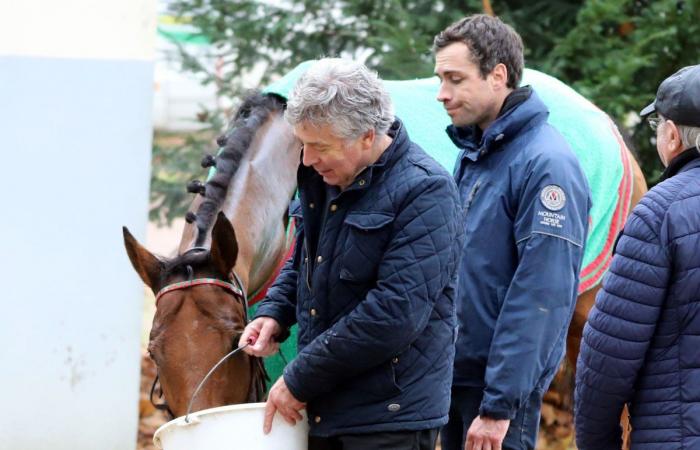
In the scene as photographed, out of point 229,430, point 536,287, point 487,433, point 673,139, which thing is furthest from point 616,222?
point 229,430

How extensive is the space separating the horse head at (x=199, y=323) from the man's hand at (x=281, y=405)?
478mm

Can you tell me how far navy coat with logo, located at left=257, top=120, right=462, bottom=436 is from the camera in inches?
115

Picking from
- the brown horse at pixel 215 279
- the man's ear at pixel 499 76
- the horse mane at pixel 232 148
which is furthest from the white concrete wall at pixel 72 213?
the man's ear at pixel 499 76

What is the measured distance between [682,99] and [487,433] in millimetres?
1176

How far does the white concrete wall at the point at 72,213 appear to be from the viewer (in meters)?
5.98

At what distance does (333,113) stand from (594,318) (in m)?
0.83

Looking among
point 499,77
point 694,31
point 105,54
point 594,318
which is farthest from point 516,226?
point 694,31

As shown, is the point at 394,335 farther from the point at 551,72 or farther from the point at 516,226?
the point at 551,72

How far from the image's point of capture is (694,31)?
675 cm

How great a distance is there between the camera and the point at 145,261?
377 centimetres

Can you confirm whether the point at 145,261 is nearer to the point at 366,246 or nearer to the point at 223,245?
the point at 223,245

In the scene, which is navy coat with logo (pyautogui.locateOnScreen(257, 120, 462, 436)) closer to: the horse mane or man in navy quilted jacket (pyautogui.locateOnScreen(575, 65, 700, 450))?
man in navy quilted jacket (pyautogui.locateOnScreen(575, 65, 700, 450))

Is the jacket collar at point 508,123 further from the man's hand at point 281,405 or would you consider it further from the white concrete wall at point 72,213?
the white concrete wall at point 72,213

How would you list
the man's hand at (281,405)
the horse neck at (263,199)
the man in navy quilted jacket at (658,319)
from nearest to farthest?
the man in navy quilted jacket at (658,319) → the man's hand at (281,405) → the horse neck at (263,199)
